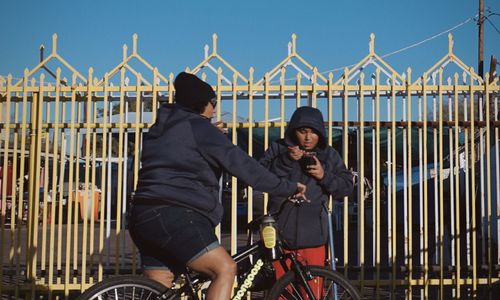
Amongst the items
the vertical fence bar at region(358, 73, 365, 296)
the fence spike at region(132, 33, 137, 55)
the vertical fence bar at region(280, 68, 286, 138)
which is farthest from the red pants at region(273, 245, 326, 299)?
the fence spike at region(132, 33, 137, 55)

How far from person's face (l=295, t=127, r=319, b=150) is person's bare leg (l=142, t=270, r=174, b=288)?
4.44 feet

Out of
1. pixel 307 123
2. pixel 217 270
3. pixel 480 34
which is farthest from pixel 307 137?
pixel 480 34

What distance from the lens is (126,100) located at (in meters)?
6.89

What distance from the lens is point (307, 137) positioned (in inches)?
195

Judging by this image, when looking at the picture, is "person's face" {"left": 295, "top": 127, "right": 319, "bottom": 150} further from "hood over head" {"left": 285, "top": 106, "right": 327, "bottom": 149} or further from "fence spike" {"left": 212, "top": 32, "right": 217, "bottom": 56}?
"fence spike" {"left": 212, "top": 32, "right": 217, "bottom": 56}

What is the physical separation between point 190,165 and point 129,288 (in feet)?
2.54

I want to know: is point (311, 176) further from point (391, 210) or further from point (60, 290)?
point (60, 290)

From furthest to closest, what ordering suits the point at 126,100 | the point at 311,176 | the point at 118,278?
the point at 126,100, the point at 311,176, the point at 118,278

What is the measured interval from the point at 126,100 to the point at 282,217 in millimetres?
2638

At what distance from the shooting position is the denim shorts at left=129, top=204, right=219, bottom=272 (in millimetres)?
3893

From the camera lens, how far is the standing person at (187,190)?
3898 mm

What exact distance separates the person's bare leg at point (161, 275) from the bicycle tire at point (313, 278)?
24.4 inches

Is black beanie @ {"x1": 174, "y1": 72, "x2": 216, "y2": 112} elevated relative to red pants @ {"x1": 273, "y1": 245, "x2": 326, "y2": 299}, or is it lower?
elevated

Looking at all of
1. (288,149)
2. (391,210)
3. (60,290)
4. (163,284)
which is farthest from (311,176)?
(60,290)
